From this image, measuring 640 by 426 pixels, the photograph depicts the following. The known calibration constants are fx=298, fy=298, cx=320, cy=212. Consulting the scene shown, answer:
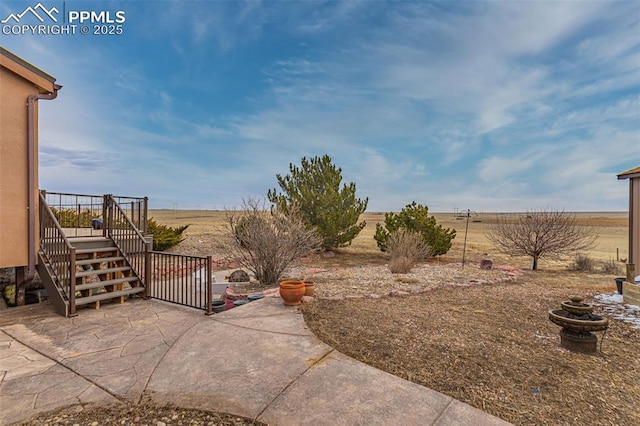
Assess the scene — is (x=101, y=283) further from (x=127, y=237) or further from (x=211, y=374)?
(x=211, y=374)

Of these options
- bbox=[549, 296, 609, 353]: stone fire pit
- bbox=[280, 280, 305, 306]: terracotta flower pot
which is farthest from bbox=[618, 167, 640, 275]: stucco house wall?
bbox=[280, 280, 305, 306]: terracotta flower pot

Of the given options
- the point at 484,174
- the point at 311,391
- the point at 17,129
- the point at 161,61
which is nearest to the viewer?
the point at 311,391

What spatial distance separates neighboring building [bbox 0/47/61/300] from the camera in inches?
193

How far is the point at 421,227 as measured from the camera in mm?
11805

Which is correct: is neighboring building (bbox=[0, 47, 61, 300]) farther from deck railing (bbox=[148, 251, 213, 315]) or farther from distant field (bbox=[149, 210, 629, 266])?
distant field (bbox=[149, 210, 629, 266])

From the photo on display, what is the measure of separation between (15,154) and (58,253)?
70.9 inches

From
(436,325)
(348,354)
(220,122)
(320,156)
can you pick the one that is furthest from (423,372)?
(220,122)

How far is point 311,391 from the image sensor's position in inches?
103

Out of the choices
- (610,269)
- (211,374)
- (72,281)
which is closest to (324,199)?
(72,281)

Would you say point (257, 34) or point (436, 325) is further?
point (257, 34)

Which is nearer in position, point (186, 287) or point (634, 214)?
point (186, 287)

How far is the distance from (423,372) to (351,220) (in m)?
10.2

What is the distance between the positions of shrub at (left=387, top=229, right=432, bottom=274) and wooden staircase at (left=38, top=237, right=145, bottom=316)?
657 cm

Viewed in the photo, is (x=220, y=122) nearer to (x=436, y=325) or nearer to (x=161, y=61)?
(x=161, y=61)
